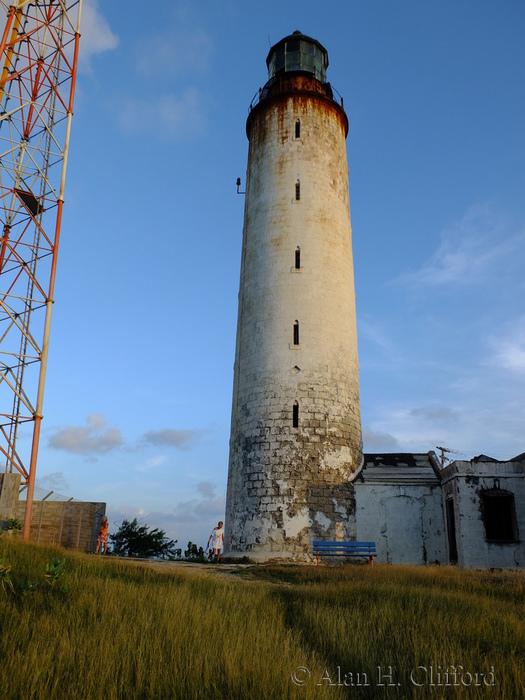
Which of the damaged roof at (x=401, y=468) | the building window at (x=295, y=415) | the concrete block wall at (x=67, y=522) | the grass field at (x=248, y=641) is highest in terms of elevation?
the building window at (x=295, y=415)

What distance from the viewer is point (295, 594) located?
11.2m

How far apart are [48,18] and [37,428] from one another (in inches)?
600

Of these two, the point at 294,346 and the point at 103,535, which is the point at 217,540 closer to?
the point at 103,535

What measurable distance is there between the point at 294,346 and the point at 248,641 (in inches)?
609

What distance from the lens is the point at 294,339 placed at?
71.8 feet

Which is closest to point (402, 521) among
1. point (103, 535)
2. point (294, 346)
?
point (294, 346)

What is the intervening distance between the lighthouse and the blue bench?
626 mm

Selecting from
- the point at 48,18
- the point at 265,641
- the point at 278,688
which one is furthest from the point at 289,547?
the point at 48,18

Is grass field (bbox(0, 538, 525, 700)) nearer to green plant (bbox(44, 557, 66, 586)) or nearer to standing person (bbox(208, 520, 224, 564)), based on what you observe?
green plant (bbox(44, 557, 66, 586))

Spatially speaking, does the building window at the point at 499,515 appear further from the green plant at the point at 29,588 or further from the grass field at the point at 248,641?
the green plant at the point at 29,588

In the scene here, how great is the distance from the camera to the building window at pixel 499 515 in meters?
19.1

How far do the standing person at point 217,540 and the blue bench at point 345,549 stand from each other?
335 centimetres

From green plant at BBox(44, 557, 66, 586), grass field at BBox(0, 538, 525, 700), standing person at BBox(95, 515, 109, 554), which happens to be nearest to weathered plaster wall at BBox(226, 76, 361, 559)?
standing person at BBox(95, 515, 109, 554)

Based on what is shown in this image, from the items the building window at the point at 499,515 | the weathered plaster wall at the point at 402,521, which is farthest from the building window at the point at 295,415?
the building window at the point at 499,515
